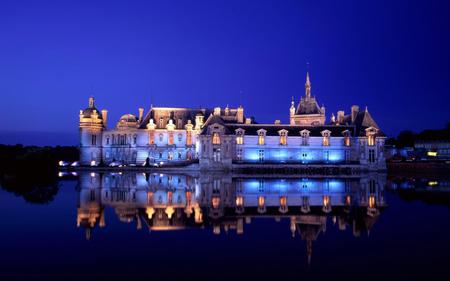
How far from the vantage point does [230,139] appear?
60.9 metres

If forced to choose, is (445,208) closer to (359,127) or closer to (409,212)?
(409,212)

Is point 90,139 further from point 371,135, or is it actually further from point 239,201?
point 239,201

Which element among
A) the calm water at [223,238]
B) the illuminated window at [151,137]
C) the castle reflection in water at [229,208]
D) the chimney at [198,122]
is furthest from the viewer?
the chimney at [198,122]

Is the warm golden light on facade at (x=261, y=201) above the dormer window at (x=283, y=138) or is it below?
below

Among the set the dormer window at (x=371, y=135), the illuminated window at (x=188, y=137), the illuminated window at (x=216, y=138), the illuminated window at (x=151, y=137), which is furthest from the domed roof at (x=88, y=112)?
the dormer window at (x=371, y=135)

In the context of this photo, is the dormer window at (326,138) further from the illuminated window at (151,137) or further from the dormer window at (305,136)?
the illuminated window at (151,137)

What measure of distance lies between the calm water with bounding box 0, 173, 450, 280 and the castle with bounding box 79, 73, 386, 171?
1314 inches

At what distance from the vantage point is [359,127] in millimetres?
64812

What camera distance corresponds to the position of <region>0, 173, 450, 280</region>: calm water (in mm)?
11898

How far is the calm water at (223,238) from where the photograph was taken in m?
11.9

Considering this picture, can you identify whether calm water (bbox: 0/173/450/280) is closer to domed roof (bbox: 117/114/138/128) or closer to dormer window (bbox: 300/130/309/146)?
dormer window (bbox: 300/130/309/146)

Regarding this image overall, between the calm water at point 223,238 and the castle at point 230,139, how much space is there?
33375mm

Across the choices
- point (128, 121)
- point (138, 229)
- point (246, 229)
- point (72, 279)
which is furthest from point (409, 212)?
point (128, 121)

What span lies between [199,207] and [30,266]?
12206mm
